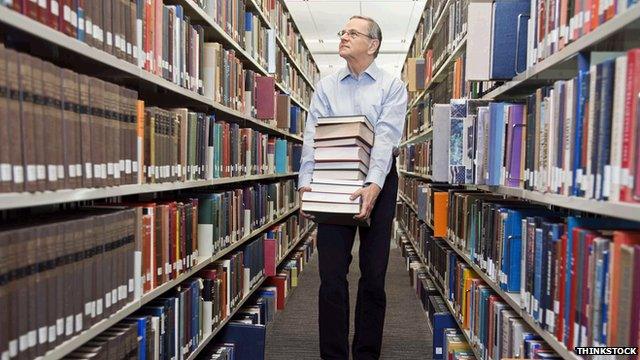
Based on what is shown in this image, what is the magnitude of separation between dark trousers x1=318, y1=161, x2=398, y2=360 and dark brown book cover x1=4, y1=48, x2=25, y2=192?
1534 millimetres

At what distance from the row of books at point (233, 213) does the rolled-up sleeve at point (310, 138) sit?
17.3 inches

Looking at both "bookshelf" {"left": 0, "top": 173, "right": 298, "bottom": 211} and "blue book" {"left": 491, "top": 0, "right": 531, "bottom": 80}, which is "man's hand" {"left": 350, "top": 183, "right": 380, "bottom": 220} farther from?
"bookshelf" {"left": 0, "top": 173, "right": 298, "bottom": 211}

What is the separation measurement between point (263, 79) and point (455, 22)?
128 centimetres

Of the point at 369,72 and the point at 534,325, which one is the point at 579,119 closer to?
the point at 534,325

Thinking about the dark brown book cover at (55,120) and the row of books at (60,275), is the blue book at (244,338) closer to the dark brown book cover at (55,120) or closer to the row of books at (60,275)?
the row of books at (60,275)

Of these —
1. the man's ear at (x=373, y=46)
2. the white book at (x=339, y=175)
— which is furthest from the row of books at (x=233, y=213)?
the man's ear at (x=373, y=46)

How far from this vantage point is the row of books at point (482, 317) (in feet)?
5.72

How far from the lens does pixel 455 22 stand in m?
3.36

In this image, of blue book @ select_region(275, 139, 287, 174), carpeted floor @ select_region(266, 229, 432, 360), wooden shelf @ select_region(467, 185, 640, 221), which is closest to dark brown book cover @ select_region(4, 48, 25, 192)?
wooden shelf @ select_region(467, 185, 640, 221)

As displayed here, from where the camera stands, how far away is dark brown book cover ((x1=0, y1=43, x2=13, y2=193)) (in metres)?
1.02

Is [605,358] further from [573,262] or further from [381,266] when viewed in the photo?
[381,266]

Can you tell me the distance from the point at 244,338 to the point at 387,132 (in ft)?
4.24

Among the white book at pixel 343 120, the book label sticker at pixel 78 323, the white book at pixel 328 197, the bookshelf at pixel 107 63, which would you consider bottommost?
the book label sticker at pixel 78 323

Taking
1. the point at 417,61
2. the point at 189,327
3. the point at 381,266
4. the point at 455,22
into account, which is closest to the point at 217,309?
the point at 189,327
